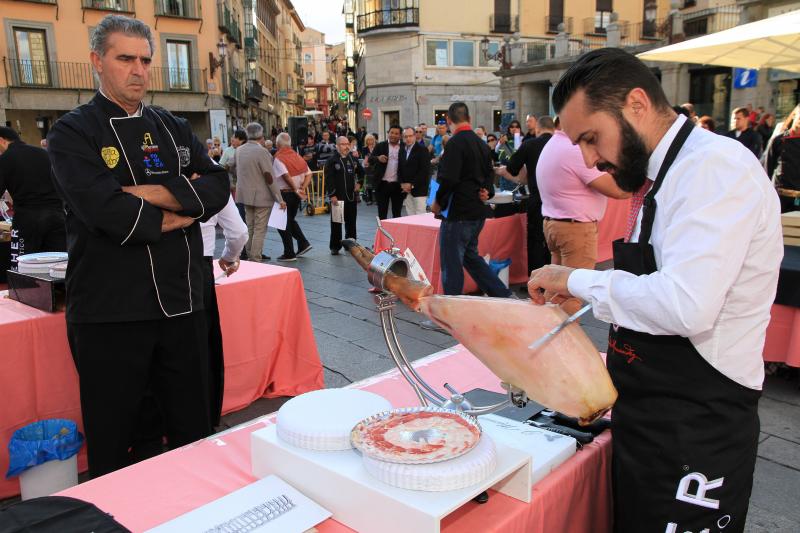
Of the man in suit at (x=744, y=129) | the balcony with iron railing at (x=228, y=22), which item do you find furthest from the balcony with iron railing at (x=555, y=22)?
the man in suit at (x=744, y=129)

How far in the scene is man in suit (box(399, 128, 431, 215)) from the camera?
25.8ft

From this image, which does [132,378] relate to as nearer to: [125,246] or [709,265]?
[125,246]

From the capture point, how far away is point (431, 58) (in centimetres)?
3122

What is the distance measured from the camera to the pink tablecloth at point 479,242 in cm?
569

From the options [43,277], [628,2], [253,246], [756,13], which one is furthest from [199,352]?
[628,2]

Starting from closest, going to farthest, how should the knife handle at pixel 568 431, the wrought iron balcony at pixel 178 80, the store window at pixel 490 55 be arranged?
the knife handle at pixel 568 431 → the wrought iron balcony at pixel 178 80 → the store window at pixel 490 55

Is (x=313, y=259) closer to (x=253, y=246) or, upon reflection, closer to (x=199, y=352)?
(x=253, y=246)

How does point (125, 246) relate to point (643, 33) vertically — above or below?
below

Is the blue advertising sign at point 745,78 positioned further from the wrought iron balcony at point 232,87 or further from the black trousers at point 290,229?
the wrought iron balcony at point 232,87

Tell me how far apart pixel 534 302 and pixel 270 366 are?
9.12 ft

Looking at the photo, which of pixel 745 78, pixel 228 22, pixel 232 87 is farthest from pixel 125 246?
pixel 228 22

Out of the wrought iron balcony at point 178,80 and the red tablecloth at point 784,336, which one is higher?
the wrought iron balcony at point 178,80

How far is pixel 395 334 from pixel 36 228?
160 inches

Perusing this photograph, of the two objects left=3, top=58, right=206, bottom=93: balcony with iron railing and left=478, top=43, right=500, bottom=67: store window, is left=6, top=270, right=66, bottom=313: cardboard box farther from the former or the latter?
left=478, top=43, right=500, bottom=67: store window
